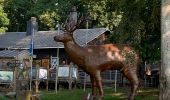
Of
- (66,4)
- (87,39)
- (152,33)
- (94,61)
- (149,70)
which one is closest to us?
(94,61)

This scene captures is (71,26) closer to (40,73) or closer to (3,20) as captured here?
(40,73)

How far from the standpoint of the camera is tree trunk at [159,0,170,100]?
43.8 ft

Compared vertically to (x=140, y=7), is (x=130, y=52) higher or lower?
lower

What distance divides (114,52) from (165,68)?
1830 mm

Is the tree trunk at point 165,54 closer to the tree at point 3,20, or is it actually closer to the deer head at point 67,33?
the deer head at point 67,33

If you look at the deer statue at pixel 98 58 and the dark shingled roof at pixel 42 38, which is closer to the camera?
the deer statue at pixel 98 58

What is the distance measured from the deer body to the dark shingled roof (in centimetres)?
2369

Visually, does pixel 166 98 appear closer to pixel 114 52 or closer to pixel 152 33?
pixel 114 52

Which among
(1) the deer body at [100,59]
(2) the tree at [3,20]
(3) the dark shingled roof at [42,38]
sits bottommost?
(1) the deer body at [100,59]

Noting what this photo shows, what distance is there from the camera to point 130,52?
14.5 meters

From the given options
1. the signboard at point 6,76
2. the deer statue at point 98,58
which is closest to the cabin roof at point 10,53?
the signboard at point 6,76

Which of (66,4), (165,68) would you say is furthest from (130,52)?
(66,4)

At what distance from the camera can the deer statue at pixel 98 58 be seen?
555 inches

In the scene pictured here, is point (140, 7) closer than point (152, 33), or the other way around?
point (140, 7)
